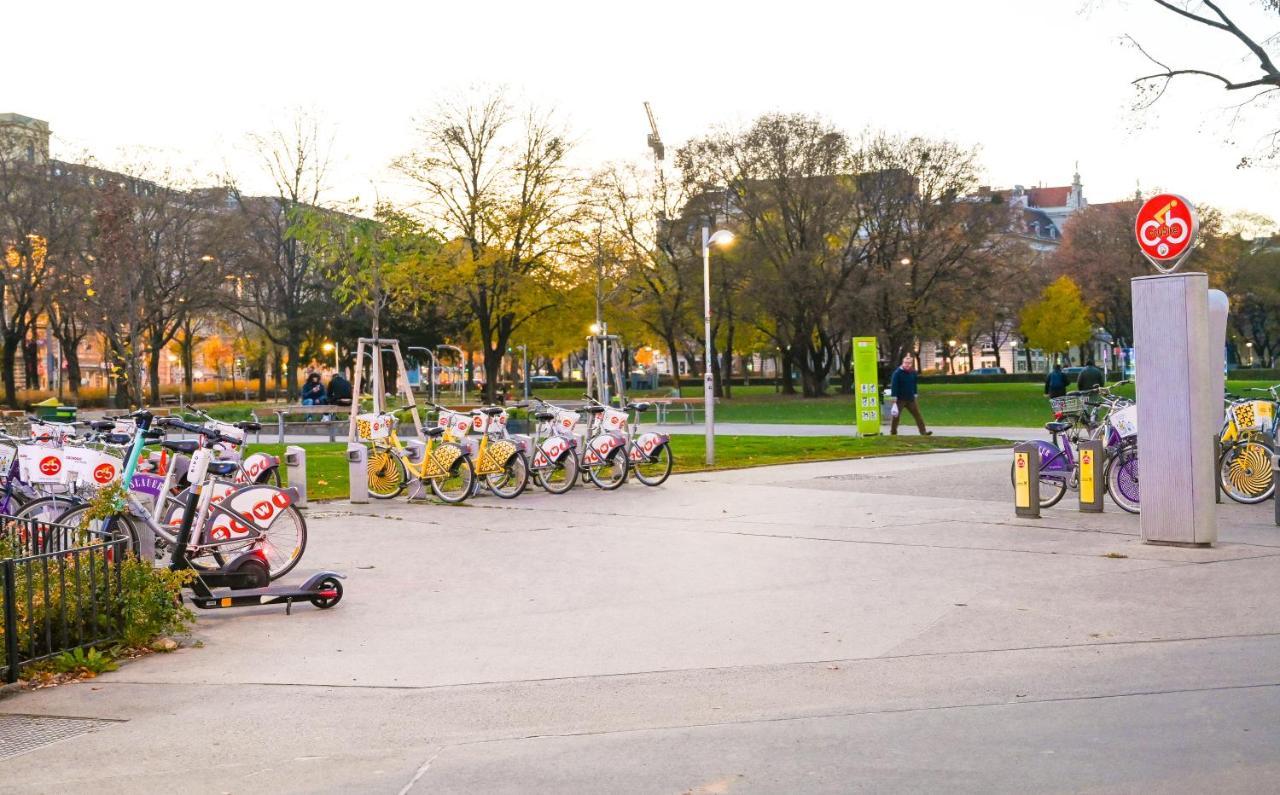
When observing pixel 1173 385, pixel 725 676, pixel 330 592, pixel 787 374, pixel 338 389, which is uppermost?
pixel 787 374

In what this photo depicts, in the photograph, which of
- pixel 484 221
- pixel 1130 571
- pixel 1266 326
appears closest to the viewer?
pixel 1130 571

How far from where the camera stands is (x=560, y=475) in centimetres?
1596

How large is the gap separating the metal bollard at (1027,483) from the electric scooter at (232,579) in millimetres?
6896

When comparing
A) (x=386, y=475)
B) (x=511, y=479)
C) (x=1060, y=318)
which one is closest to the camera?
(x=511, y=479)

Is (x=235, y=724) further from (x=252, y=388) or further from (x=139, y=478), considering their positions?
(x=252, y=388)

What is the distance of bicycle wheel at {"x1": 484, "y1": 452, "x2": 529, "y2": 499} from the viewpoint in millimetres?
15258

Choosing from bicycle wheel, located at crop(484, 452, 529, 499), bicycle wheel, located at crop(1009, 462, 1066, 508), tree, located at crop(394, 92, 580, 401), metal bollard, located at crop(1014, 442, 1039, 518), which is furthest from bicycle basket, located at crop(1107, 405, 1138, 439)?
tree, located at crop(394, 92, 580, 401)

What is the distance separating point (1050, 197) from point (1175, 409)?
151m

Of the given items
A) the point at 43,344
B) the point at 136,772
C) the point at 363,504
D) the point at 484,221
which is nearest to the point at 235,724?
the point at 136,772

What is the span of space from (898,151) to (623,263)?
12.2 meters

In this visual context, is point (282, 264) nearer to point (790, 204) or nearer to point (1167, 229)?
point (790, 204)

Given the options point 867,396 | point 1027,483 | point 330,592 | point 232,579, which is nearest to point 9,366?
point 867,396

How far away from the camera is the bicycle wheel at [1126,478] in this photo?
12492 millimetres

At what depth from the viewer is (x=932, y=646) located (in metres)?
6.85
